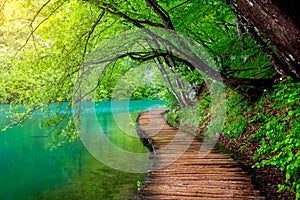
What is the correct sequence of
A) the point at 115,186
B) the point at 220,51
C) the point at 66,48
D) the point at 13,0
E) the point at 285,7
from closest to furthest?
the point at 285,7 < the point at 13,0 < the point at 66,48 < the point at 220,51 < the point at 115,186

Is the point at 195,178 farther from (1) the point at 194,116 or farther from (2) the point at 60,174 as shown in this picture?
(1) the point at 194,116

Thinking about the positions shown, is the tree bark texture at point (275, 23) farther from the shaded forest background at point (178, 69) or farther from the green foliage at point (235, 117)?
the green foliage at point (235, 117)

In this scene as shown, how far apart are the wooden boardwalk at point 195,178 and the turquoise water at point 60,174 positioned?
1611 mm

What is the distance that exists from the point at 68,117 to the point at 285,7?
17.0ft

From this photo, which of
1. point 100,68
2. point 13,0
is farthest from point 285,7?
point 100,68

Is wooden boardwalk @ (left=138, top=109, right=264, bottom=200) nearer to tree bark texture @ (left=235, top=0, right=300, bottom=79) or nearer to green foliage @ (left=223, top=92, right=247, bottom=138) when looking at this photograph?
green foliage @ (left=223, top=92, right=247, bottom=138)

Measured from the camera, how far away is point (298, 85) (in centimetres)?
534

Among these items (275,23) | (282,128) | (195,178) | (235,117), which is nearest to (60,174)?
(235,117)

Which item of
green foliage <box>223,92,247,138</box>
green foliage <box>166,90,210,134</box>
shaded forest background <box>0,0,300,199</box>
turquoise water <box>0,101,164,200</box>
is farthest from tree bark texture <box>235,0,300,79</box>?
green foliage <box>166,90,210,134</box>

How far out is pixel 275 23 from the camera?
2.60 metres

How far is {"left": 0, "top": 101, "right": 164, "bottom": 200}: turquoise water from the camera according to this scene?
7.87 m

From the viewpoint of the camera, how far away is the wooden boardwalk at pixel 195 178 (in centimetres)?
467

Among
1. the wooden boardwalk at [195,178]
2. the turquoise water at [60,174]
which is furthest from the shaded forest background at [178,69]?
the turquoise water at [60,174]

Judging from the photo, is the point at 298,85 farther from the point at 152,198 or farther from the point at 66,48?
the point at 66,48
